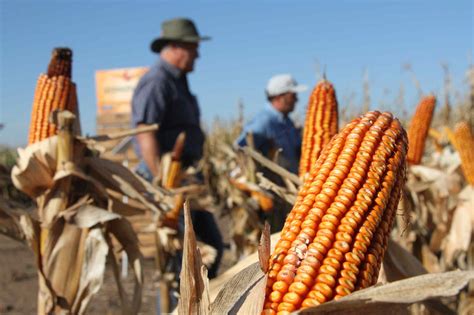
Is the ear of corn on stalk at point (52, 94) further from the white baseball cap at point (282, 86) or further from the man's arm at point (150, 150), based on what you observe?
the white baseball cap at point (282, 86)

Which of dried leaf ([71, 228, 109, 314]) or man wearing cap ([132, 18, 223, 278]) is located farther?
man wearing cap ([132, 18, 223, 278])

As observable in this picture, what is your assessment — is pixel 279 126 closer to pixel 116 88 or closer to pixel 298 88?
pixel 298 88

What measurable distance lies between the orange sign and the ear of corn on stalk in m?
4.80

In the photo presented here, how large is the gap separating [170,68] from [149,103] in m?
0.52

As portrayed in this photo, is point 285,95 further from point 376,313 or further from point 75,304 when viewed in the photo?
point 376,313

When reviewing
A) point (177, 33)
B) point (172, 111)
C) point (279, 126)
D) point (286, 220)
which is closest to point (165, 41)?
point (177, 33)

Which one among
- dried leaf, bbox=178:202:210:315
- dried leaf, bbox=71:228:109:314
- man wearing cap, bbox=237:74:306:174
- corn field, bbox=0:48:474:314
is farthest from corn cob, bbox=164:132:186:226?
dried leaf, bbox=178:202:210:315

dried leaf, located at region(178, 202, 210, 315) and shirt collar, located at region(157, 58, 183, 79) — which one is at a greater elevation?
shirt collar, located at region(157, 58, 183, 79)

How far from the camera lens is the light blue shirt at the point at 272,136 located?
17.3ft

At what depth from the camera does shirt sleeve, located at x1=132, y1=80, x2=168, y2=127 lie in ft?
14.0

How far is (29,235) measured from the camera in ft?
7.86

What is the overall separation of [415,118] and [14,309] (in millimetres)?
4456

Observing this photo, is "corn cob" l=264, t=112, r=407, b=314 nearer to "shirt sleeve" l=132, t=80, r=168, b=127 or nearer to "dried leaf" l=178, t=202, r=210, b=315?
"dried leaf" l=178, t=202, r=210, b=315

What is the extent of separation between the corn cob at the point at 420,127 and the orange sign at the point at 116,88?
3981 mm
